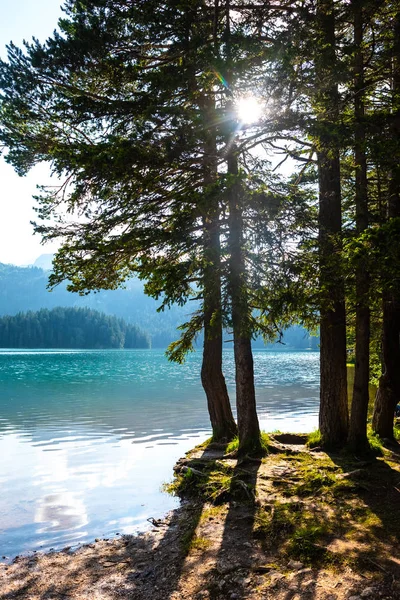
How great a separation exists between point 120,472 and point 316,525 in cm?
761

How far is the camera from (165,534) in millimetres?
7645

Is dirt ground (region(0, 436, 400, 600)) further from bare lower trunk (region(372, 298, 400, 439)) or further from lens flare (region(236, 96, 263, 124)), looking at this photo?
lens flare (region(236, 96, 263, 124))

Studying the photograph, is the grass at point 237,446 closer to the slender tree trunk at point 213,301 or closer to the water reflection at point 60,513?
the slender tree trunk at point 213,301

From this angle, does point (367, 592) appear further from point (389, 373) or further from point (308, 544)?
point (389, 373)

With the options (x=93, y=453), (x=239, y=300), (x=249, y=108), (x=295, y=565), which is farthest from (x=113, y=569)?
(x=93, y=453)

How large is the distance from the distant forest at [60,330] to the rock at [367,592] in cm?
17834

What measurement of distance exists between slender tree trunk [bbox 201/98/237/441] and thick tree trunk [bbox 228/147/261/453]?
13.1 inches

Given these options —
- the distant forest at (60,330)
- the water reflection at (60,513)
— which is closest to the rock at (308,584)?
the water reflection at (60,513)

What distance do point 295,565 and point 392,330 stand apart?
21.7 ft

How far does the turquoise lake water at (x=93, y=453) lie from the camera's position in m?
8.90

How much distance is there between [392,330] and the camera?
10.6 m

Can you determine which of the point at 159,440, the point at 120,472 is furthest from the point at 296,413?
the point at 120,472

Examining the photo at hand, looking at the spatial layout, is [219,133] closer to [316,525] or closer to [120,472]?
[316,525]

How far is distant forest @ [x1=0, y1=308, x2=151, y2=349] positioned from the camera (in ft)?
561
